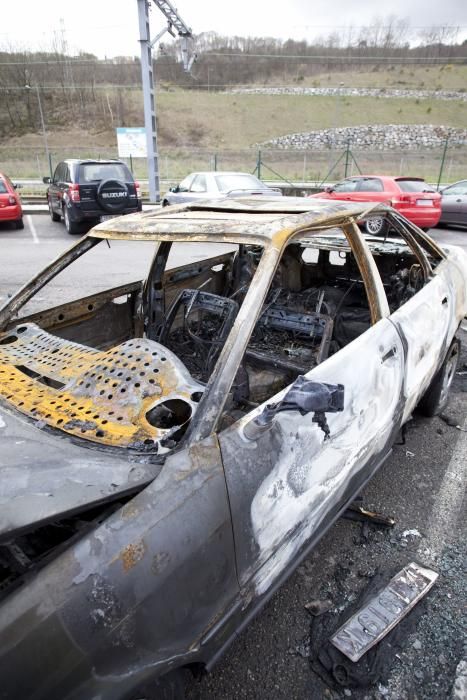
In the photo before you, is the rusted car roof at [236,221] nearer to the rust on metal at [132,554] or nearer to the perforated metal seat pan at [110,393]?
the perforated metal seat pan at [110,393]

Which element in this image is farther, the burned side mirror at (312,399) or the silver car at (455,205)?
the silver car at (455,205)

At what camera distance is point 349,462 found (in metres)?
1.83

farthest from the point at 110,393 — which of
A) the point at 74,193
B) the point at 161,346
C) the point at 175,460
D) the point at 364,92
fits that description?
the point at 364,92

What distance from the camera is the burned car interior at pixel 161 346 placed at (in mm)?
1535

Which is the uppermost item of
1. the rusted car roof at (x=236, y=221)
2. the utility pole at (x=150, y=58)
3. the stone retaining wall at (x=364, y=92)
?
the stone retaining wall at (x=364, y=92)

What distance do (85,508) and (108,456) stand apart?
28 cm

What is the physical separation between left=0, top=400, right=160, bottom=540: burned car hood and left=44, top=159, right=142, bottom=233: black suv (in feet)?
32.3

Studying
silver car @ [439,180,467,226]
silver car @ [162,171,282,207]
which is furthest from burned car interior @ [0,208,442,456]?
silver car @ [439,180,467,226]

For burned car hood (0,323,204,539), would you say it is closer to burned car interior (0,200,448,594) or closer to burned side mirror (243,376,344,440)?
burned car interior (0,200,448,594)

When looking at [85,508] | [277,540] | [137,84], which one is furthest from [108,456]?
[137,84]

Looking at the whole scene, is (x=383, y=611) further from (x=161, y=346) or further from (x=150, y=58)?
(x=150, y=58)

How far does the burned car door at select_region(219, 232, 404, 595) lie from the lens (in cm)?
139

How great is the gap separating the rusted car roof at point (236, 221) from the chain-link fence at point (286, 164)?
23.6m

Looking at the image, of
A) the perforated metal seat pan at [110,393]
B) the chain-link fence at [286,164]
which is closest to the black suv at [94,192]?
the perforated metal seat pan at [110,393]
